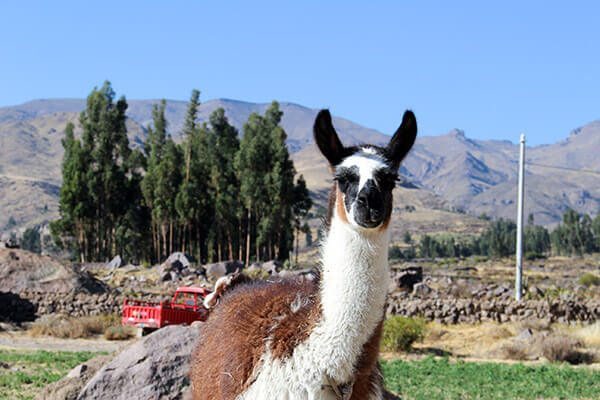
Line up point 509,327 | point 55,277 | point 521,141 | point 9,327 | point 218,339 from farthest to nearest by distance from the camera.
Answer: point 55,277 → point 521,141 → point 9,327 → point 509,327 → point 218,339

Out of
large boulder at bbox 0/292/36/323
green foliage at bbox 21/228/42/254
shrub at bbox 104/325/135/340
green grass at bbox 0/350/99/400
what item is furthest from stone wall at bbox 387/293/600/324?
green foliage at bbox 21/228/42/254

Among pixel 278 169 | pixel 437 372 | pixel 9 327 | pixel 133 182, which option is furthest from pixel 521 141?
pixel 133 182

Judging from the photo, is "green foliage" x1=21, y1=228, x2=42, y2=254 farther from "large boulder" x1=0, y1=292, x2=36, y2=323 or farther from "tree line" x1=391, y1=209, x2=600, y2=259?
"large boulder" x1=0, y1=292, x2=36, y2=323

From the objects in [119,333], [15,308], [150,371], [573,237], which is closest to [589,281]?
[119,333]

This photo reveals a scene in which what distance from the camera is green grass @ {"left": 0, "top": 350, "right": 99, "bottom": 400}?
1431 centimetres

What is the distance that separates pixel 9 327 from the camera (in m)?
29.4

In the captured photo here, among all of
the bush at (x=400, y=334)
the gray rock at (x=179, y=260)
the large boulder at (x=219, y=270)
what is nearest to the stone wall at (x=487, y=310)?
the bush at (x=400, y=334)

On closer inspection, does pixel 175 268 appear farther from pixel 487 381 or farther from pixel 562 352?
pixel 487 381

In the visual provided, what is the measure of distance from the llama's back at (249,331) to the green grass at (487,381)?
8.05 metres

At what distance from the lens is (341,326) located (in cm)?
465

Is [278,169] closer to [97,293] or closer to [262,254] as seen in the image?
[262,254]

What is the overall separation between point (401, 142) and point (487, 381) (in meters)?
11.7

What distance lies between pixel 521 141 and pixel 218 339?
29785 mm

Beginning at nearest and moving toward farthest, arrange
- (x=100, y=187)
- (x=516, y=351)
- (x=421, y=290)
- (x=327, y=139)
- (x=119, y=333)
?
(x=327, y=139), (x=516, y=351), (x=119, y=333), (x=421, y=290), (x=100, y=187)
